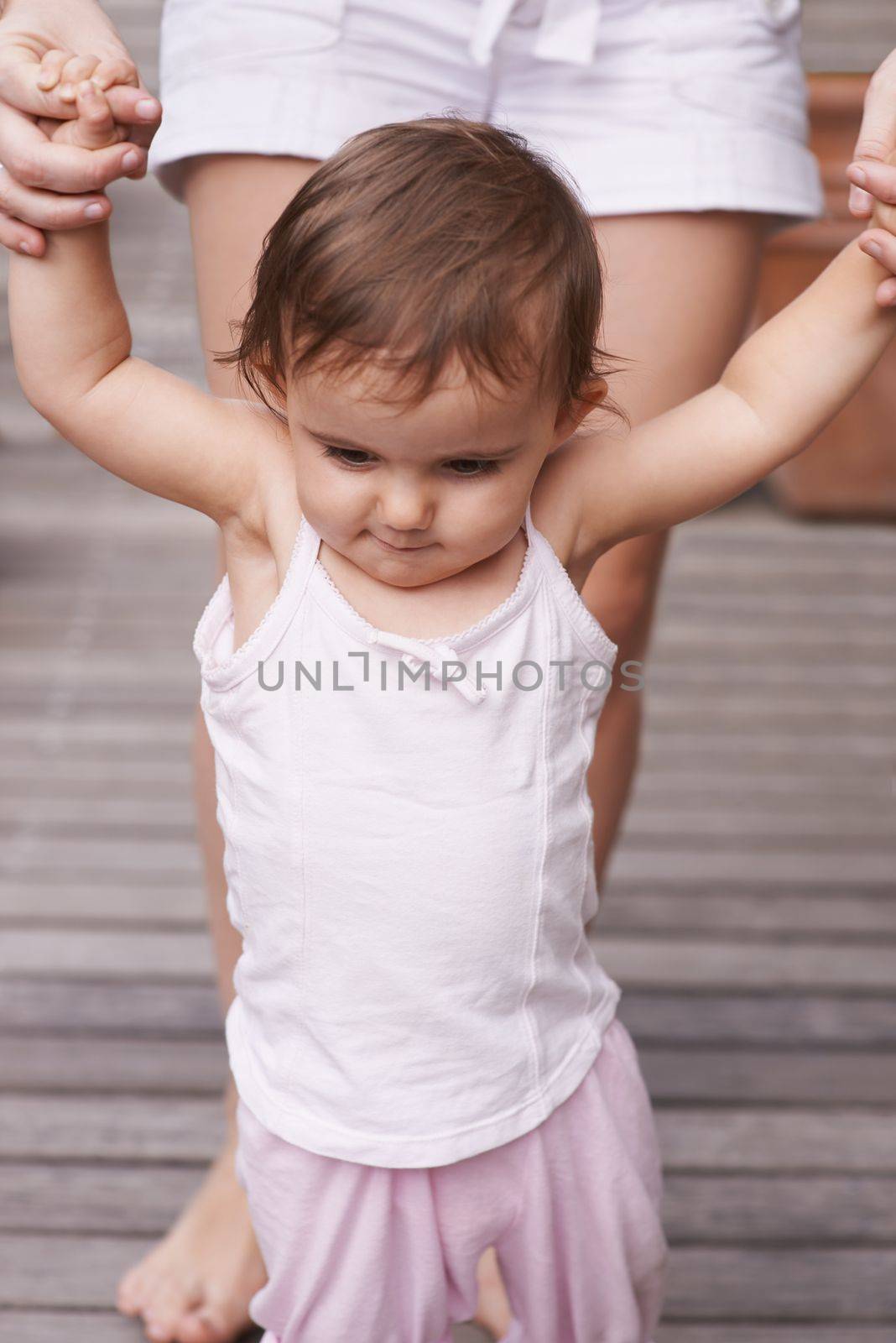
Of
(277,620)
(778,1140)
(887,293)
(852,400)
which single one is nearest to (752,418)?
(887,293)

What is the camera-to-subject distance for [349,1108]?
1.08 meters

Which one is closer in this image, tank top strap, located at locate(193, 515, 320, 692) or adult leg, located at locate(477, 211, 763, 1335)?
tank top strap, located at locate(193, 515, 320, 692)

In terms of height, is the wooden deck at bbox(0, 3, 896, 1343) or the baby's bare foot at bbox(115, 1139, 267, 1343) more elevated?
the baby's bare foot at bbox(115, 1139, 267, 1343)

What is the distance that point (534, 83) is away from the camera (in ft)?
4.31

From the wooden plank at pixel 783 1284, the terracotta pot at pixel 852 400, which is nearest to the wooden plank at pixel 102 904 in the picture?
the wooden plank at pixel 783 1284

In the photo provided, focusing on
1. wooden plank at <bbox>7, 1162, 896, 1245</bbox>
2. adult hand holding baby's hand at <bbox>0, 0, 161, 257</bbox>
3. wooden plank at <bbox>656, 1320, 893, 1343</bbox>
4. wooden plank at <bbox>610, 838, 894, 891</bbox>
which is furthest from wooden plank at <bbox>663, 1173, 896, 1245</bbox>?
adult hand holding baby's hand at <bbox>0, 0, 161, 257</bbox>

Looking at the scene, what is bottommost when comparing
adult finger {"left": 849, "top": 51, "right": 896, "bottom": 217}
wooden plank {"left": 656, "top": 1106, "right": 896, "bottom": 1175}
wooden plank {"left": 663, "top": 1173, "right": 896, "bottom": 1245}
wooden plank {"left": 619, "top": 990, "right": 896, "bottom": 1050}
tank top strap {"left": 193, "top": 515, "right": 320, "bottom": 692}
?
wooden plank {"left": 619, "top": 990, "right": 896, "bottom": 1050}

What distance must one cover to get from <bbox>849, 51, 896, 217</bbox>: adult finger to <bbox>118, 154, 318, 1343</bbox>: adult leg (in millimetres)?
445

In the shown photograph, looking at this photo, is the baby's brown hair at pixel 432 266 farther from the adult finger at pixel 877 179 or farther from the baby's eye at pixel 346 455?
the adult finger at pixel 877 179

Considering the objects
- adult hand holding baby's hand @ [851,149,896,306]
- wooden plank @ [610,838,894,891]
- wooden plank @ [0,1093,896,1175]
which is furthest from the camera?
wooden plank @ [610,838,894,891]

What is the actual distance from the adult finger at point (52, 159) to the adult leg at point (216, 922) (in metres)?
0.30

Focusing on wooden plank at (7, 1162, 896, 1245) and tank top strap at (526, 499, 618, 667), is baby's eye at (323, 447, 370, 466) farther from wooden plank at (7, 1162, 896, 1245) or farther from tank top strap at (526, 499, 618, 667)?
wooden plank at (7, 1162, 896, 1245)

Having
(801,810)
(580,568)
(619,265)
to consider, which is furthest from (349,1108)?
(801,810)

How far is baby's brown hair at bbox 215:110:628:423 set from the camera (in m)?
0.92
